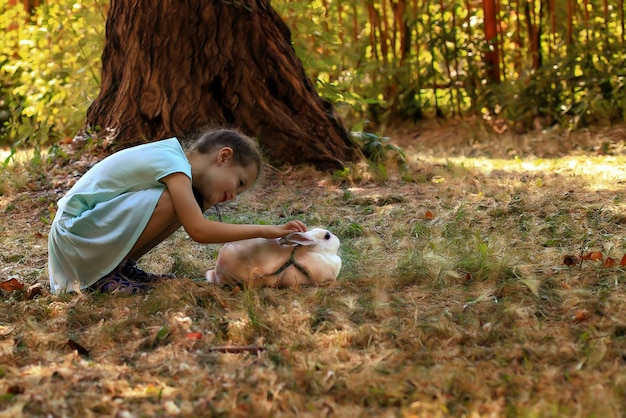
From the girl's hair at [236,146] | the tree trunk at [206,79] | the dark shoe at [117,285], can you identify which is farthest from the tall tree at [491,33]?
the dark shoe at [117,285]

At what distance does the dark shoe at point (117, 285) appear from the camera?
2816mm

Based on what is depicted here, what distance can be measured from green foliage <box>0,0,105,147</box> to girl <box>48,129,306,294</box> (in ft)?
9.79

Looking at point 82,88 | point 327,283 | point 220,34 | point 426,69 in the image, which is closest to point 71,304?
point 327,283

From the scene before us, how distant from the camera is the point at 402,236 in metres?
3.61

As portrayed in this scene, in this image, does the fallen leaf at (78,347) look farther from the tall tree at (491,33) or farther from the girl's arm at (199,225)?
the tall tree at (491,33)

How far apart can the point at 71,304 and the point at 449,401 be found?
1.45 m

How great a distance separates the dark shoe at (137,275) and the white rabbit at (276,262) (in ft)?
0.82

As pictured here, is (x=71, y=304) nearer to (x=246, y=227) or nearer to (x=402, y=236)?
(x=246, y=227)

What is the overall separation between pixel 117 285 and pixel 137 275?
6.8 inches

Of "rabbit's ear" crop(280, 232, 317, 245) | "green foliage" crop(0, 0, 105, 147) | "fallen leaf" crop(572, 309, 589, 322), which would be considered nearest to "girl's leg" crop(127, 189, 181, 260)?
"rabbit's ear" crop(280, 232, 317, 245)

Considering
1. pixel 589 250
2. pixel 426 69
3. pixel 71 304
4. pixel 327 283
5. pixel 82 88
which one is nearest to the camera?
pixel 71 304

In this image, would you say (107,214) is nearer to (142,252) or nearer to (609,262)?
(142,252)

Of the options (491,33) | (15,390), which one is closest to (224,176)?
(15,390)

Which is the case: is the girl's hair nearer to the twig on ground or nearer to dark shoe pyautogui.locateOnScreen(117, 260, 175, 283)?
dark shoe pyautogui.locateOnScreen(117, 260, 175, 283)
